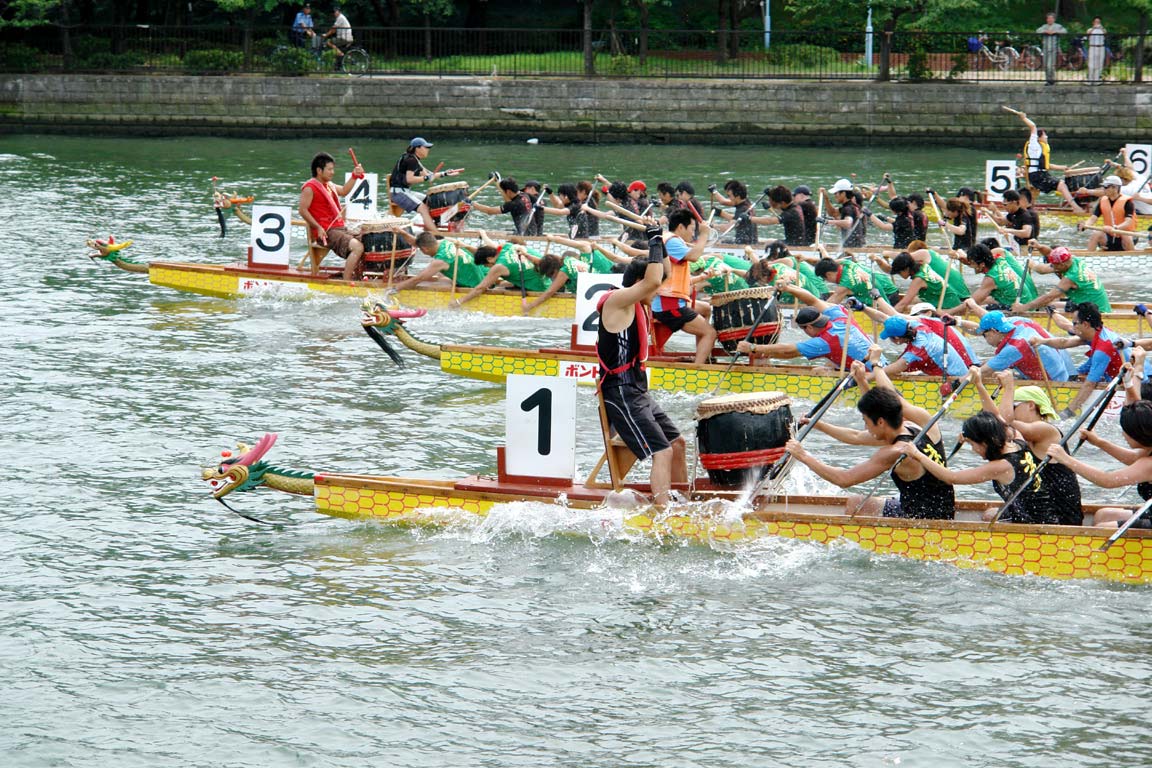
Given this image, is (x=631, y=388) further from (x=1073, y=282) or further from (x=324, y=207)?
(x=324, y=207)

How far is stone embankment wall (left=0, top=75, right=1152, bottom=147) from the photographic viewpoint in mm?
35094

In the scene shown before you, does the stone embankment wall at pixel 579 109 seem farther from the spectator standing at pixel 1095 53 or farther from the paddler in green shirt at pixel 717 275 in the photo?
the paddler in green shirt at pixel 717 275

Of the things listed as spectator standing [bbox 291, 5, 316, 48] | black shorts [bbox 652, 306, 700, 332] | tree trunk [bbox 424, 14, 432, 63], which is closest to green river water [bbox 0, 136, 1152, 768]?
black shorts [bbox 652, 306, 700, 332]

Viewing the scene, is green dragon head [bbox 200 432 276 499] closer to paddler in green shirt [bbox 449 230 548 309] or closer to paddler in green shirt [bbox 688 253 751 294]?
paddler in green shirt [bbox 688 253 751 294]

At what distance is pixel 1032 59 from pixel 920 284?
82.2 feet

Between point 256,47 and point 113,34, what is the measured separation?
162 inches

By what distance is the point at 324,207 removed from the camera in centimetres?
1852

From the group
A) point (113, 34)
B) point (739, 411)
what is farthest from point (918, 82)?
point (739, 411)

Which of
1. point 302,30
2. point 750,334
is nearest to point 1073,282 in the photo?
point 750,334

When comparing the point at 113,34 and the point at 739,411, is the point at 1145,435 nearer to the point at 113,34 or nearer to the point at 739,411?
the point at 739,411

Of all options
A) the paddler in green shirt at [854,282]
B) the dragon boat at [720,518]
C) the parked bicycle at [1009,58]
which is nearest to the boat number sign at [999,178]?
the paddler in green shirt at [854,282]

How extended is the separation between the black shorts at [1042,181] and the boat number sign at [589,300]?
15219 mm

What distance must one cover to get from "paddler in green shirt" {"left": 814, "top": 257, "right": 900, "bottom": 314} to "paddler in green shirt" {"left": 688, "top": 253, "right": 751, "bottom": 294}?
0.86 metres

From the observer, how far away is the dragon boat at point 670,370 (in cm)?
1318
